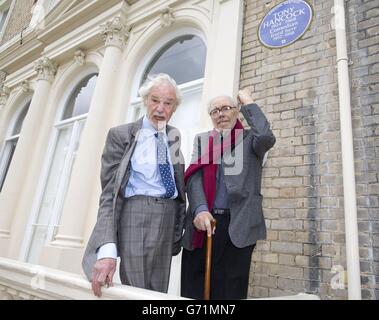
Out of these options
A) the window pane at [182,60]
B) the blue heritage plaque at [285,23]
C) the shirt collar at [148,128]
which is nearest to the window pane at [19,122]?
the window pane at [182,60]

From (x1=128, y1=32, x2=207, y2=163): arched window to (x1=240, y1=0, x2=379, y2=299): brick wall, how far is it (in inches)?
45.5

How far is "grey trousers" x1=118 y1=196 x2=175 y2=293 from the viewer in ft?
5.45

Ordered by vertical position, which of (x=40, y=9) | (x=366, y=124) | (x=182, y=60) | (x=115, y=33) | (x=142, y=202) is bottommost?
(x=142, y=202)

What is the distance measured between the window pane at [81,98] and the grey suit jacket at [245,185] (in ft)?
15.7

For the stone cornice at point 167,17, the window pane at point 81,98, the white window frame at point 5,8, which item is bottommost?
the window pane at point 81,98

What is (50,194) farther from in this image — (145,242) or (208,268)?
(208,268)

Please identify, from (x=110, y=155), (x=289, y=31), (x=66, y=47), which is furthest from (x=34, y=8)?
(x=110, y=155)

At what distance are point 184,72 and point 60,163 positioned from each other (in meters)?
3.09

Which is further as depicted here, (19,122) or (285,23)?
(19,122)

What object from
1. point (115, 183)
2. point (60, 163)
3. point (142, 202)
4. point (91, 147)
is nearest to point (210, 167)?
point (142, 202)

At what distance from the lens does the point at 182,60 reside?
4.70 m

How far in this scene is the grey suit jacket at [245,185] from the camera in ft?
5.67

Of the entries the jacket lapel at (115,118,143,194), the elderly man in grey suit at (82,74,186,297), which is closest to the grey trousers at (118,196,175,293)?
the elderly man in grey suit at (82,74,186,297)

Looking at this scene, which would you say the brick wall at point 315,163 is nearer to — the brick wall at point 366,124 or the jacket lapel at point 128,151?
the brick wall at point 366,124
